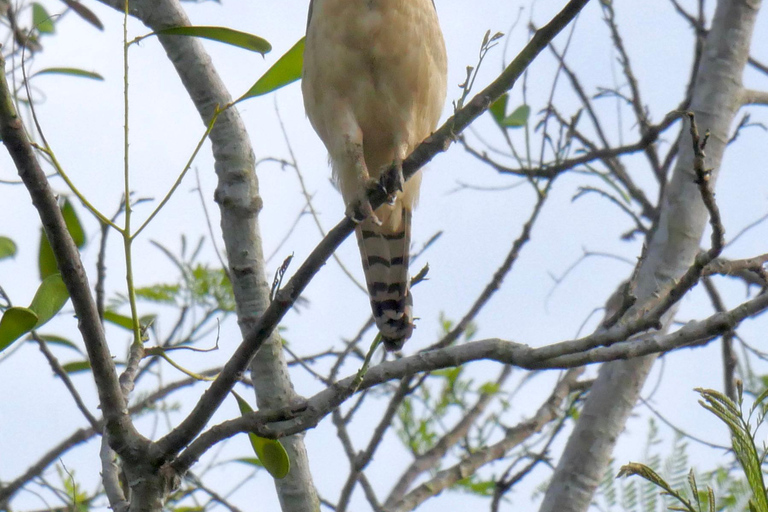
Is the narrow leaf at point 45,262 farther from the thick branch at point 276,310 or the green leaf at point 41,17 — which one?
the green leaf at point 41,17

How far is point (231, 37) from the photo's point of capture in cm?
225

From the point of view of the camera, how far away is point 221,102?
3.16m

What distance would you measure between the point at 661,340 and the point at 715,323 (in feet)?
0.41

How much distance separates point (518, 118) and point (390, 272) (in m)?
0.99

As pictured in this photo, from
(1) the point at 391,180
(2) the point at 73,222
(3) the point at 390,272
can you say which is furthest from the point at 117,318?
(3) the point at 390,272

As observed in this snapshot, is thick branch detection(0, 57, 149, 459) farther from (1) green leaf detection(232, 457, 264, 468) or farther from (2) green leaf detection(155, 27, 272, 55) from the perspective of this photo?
(1) green leaf detection(232, 457, 264, 468)

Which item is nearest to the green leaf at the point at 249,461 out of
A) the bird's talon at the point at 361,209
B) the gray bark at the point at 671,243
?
the gray bark at the point at 671,243

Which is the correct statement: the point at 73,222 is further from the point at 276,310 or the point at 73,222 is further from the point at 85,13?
the point at 85,13

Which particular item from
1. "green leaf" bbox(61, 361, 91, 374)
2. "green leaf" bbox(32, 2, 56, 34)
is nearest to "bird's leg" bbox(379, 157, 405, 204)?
"green leaf" bbox(61, 361, 91, 374)

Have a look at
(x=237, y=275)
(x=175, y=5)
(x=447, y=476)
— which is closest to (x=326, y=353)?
(x=447, y=476)

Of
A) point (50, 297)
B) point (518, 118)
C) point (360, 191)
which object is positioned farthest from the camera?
point (518, 118)

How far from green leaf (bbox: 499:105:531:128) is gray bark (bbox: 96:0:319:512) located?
130 centimetres

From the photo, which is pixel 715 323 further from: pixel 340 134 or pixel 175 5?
pixel 175 5

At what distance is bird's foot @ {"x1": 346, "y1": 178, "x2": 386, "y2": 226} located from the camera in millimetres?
2298
